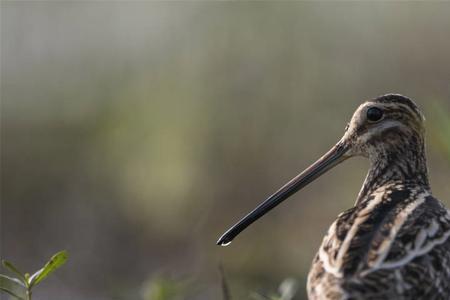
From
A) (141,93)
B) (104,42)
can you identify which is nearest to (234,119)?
(141,93)

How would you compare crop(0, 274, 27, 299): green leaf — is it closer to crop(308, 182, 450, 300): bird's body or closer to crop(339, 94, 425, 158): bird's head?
crop(308, 182, 450, 300): bird's body

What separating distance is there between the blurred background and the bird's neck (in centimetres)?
333

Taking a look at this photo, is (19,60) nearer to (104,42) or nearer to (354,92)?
(104,42)

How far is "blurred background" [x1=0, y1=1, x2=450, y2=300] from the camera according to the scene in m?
8.74

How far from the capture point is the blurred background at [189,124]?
8742 mm

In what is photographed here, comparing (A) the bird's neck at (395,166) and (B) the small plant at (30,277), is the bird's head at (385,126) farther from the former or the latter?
(B) the small plant at (30,277)

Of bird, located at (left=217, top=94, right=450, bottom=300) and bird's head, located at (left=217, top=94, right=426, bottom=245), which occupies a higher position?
bird's head, located at (left=217, top=94, right=426, bottom=245)

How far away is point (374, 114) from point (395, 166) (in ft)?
0.68

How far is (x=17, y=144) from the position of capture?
9883 millimetres

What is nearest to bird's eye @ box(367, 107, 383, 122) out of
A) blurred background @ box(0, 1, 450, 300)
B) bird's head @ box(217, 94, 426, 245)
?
bird's head @ box(217, 94, 426, 245)

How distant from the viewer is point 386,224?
4031 millimetres

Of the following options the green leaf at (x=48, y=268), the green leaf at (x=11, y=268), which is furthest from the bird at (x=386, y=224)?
the green leaf at (x=11, y=268)

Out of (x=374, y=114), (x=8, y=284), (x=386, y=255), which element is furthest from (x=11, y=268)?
(x=374, y=114)

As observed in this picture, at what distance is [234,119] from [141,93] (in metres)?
0.80
